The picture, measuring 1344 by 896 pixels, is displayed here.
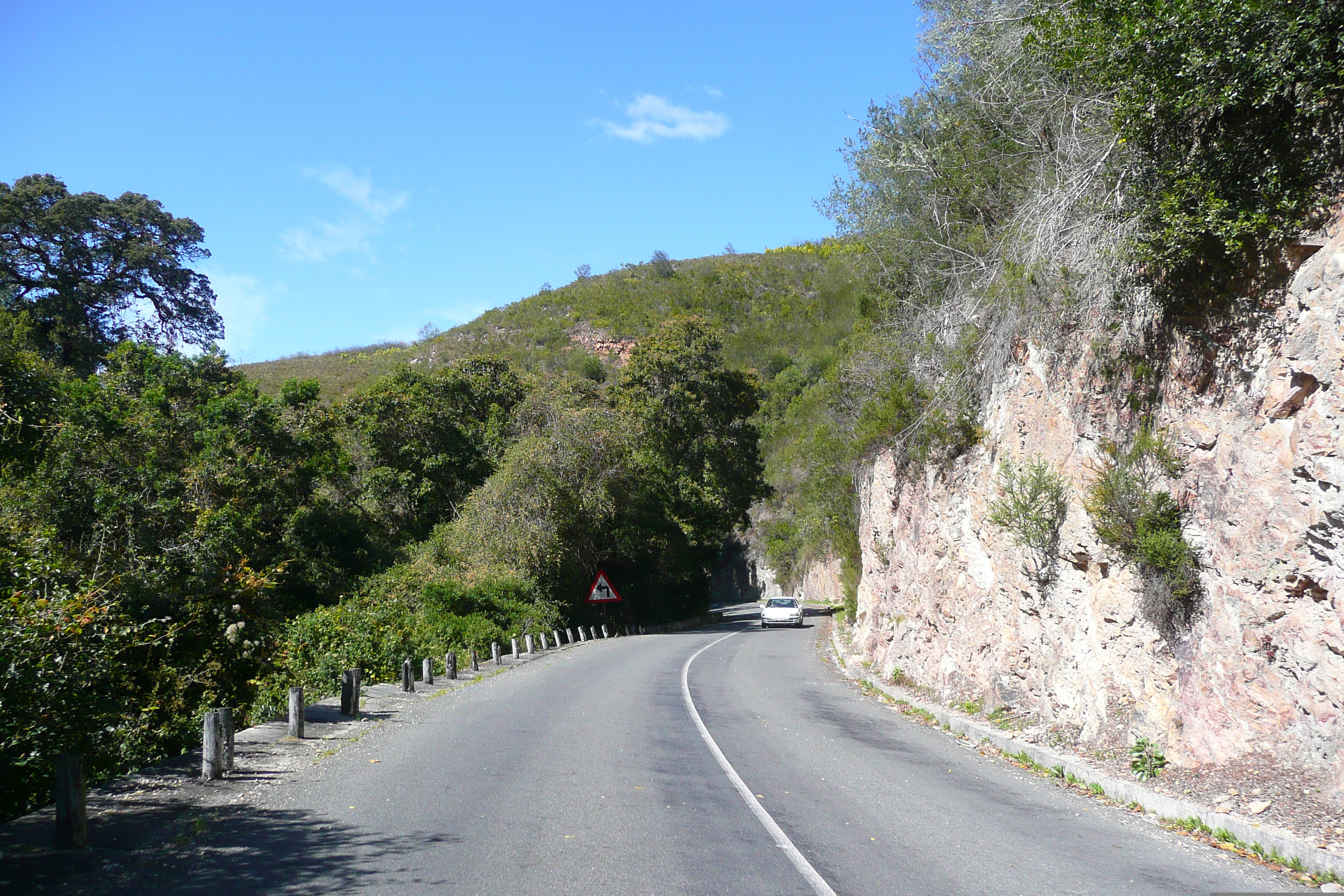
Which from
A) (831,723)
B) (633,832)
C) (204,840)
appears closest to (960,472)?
(831,723)

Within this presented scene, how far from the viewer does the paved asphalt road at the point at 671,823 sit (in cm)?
564

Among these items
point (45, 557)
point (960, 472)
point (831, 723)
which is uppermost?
point (960, 472)

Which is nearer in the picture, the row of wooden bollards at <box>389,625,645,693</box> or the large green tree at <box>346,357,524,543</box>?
the row of wooden bollards at <box>389,625,645,693</box>

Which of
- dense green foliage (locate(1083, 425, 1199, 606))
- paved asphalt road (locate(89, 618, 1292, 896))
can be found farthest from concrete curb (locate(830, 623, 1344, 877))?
dense green foliage (locate(1083, 425, 1199, 606))

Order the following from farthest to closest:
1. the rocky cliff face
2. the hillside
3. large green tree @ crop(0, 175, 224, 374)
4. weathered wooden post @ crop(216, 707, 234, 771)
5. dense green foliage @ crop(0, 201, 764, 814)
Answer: the hillside → large green tree @ crop(0, 175, 224, 374) → dense green foliage @ crop(0, 201, 764, 814) → weathered wooden post @ crop(216, 707, 234, 771) → the rocky cliff face

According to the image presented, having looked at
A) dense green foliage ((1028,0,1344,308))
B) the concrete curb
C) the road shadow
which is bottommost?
the concrete curb

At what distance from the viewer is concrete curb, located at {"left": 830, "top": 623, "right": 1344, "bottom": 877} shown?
19.2 ft

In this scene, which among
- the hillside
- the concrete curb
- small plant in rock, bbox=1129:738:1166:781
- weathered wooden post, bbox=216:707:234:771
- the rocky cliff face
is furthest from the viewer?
the hillside

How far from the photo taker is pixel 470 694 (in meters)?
16.2

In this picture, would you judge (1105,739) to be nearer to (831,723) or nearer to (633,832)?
(831,723)

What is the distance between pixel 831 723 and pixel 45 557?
10.4 meters

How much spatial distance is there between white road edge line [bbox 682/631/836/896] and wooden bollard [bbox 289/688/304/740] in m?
5.32

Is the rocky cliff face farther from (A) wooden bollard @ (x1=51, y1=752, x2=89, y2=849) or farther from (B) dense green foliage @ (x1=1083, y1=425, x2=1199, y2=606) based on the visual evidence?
(A) wooden bollard @ (x1=51, y1=752, x2=89, y2=849)

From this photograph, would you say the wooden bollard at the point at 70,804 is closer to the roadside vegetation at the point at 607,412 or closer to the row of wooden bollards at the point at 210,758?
the row of wooden bollards at the point at 210,758
